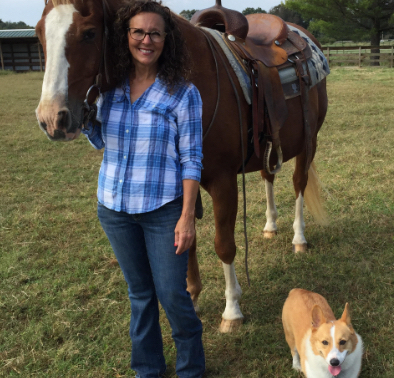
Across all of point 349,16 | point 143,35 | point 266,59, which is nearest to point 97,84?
point 143,35

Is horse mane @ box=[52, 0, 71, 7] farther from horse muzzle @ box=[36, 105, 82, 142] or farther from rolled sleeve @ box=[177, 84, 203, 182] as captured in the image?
rolled sleeve @ box=[177, 84, 203, 182]

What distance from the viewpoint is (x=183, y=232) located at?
1.65 m

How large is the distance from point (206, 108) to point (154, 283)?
0.93 m

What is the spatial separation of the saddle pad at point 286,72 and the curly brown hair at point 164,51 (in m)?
0.72

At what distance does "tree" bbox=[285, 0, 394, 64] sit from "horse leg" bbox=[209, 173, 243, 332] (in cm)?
2209

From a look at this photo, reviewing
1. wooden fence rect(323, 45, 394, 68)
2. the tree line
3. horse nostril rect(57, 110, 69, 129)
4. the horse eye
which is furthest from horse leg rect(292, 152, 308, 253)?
the tree line

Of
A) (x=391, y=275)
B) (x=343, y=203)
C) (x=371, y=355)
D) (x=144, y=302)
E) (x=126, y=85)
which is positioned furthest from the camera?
(x=343, y=203)

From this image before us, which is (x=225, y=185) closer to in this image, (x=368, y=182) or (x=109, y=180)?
(x=109, y=180)

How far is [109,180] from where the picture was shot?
5.61 ft

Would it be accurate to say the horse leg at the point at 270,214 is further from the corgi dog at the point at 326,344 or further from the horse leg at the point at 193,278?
the corgi dog at the point at 326,344

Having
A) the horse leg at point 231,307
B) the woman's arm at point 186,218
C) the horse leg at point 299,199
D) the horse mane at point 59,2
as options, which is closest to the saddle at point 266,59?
the horse leg at point 299,199

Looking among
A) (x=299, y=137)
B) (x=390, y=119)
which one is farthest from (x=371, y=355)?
(x=390, y=119)

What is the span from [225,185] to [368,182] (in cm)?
284

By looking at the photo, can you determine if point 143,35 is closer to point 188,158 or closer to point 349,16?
point 188,158
